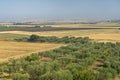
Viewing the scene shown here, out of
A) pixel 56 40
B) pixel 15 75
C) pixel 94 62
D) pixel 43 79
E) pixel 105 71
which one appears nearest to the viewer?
pixel 43 79

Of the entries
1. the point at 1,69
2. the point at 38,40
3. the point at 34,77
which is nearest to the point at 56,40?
the point at 38,40

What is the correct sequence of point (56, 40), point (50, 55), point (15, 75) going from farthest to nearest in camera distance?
point (56, 40), point (50, 55), point (15, 75)

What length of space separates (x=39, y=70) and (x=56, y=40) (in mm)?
65508

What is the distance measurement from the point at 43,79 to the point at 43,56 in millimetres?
29740

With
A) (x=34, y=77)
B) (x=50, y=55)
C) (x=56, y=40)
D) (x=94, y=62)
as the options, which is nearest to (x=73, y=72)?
(x=34, y=77)

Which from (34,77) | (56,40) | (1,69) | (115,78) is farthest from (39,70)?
(56,40)

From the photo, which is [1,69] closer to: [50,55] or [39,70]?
[39,70]

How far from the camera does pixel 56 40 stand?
337 feet

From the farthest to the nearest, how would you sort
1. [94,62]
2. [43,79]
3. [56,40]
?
[56,40]
[94,62]
[43,79]

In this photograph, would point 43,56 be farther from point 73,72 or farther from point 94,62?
point 73,72

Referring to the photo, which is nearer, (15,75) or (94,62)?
(15,75)

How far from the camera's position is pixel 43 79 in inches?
1304

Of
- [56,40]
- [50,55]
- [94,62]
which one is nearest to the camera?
[94,62]

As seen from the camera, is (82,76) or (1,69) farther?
(1,69)
